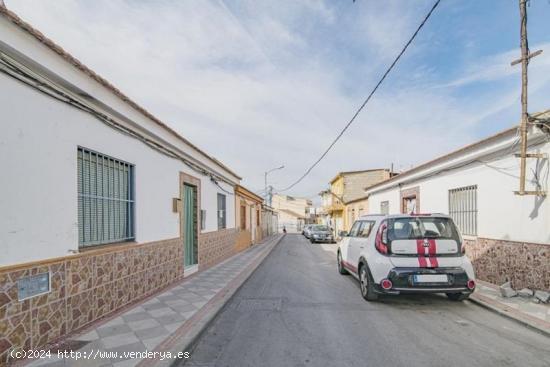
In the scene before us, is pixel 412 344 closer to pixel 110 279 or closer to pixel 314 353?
pixel 314 353

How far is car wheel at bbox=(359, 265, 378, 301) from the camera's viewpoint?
587 centimetres

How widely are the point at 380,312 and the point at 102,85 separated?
18.5 ft

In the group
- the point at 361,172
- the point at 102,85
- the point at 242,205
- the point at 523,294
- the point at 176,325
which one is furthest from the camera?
the point at 361,172

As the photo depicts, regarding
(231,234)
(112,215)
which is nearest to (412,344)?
(112,215)

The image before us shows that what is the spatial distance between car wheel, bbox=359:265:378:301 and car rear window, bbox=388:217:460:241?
0.85m

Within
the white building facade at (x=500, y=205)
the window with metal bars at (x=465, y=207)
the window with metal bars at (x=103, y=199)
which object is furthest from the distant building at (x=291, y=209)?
the window with metal bars at (x=103, y=199)

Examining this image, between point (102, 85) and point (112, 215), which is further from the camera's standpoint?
point (112, 215)

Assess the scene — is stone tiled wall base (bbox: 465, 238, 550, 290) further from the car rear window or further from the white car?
the car rear window

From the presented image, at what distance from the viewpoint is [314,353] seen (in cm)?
372

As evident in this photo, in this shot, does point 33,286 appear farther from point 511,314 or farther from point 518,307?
point 518,307

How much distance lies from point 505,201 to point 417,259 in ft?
9.70

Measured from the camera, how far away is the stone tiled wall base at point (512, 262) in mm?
5777

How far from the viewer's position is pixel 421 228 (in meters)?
5.71

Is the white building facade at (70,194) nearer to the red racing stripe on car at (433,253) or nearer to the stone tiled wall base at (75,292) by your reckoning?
the stone tiled wall base at (75,292)
